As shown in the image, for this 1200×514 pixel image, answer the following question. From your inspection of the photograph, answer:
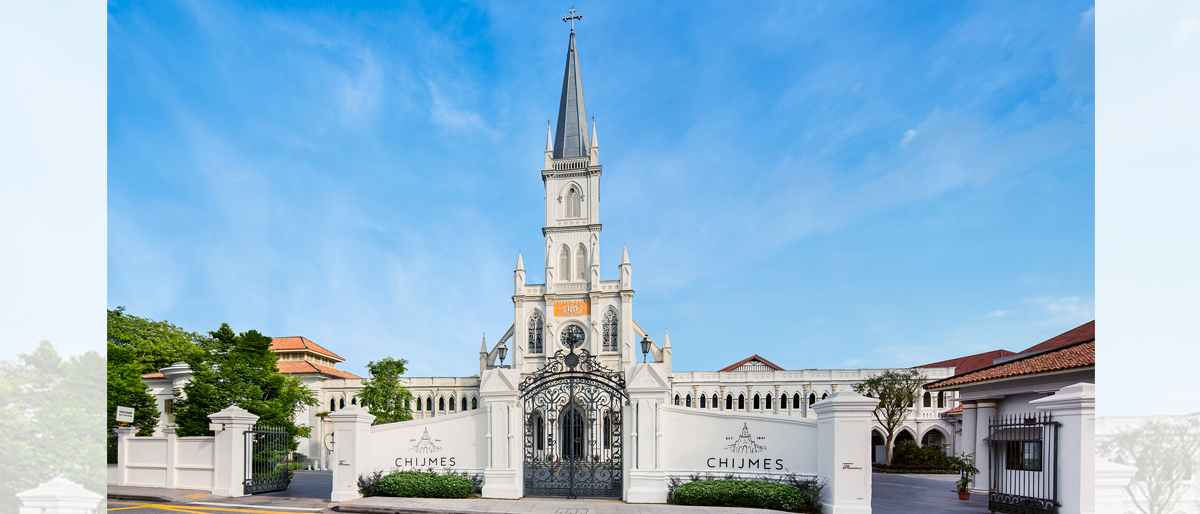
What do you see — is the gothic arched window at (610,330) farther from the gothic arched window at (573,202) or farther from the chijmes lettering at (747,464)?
the chijmes lettering at (747,464)

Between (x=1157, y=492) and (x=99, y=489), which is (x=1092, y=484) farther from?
(x=99, y=489)

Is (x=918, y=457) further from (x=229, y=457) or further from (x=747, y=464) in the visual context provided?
(x=229, y=457)

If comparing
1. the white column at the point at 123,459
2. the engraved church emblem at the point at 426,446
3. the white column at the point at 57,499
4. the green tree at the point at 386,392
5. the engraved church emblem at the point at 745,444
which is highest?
the white column at the point at 57,499

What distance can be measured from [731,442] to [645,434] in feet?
6.13

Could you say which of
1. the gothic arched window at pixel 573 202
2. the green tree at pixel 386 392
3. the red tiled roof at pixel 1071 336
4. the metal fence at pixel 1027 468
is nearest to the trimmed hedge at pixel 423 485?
the metal fence at pixel 1027 468

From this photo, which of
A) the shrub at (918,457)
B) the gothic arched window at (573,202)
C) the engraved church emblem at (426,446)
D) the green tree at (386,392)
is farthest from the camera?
the gothic arched window at (573,202)

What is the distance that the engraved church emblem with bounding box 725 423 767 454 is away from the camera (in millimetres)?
13562

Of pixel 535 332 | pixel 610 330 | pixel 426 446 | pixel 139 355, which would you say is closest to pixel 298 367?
pixel 139 355

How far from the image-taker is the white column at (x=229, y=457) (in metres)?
16.2

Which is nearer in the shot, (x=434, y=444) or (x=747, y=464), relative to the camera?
(x=747, y=464)

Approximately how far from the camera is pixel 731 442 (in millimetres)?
13750

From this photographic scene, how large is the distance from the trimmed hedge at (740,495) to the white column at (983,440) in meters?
8.43

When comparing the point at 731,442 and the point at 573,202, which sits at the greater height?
the point at 573,202

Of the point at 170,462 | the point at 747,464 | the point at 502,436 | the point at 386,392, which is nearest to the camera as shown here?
the point at 747,464
